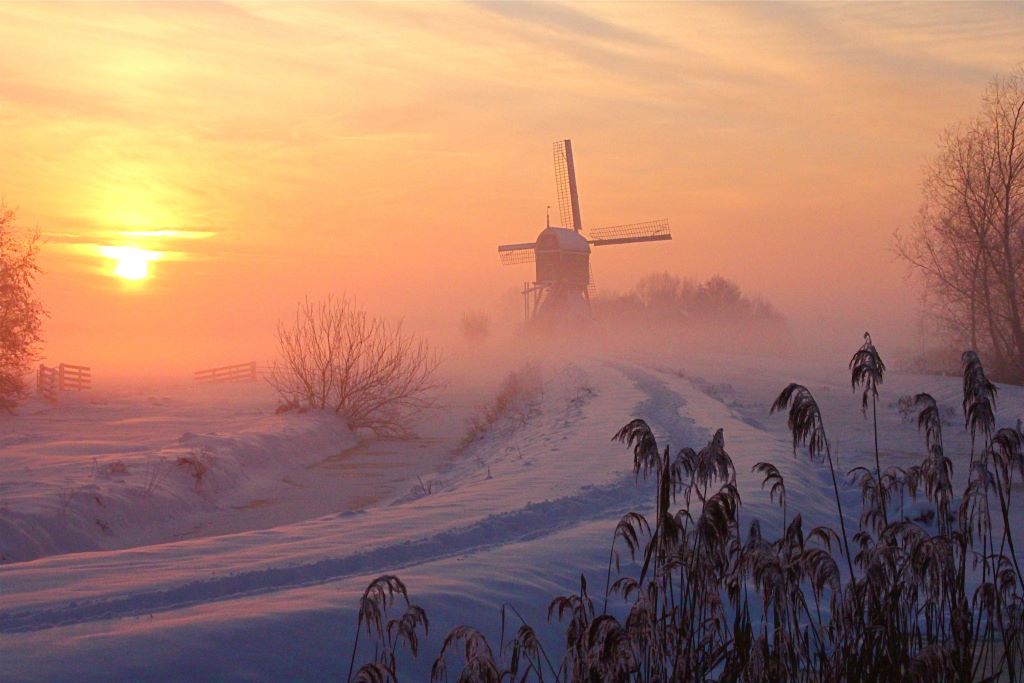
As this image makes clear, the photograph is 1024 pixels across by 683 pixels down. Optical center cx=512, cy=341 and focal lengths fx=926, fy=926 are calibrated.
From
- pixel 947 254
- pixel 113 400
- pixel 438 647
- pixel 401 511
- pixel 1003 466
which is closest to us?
pixel 1003 466

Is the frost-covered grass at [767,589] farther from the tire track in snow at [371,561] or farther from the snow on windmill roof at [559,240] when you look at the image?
the snow on windmill roof at [559,240]

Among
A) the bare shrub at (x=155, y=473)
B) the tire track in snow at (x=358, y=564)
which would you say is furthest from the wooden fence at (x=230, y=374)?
the tire track in snow at (x=358, y=564)

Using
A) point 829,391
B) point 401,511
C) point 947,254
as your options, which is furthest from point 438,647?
point 947,254

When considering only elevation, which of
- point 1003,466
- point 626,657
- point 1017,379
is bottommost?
point 1017,379

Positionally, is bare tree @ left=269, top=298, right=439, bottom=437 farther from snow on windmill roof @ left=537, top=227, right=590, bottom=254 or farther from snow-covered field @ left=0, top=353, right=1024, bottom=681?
snow on windmill roof @ left=537, top=227, right=590, bottom=254

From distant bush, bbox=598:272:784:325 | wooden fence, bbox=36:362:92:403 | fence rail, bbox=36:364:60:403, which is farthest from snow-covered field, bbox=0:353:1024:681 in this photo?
distant bush, bbox=598:272:784:325

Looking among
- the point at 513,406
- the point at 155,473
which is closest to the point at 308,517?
the point at 155,473

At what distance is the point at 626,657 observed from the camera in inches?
151

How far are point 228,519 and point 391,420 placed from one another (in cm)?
1453

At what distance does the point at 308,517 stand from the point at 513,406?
16.7 m

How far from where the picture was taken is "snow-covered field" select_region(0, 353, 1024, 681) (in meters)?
6.68

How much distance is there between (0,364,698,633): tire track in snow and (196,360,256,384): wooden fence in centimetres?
5542

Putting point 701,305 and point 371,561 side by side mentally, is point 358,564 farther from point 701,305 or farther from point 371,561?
point 701,305

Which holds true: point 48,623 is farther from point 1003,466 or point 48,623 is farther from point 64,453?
point 64,453
